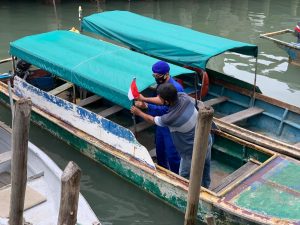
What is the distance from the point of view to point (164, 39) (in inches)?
330

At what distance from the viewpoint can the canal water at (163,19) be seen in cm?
697

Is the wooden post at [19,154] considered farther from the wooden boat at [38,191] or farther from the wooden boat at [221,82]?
the wooden boat at [221,82]

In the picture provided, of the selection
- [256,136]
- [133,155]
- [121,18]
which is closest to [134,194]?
[133,155]

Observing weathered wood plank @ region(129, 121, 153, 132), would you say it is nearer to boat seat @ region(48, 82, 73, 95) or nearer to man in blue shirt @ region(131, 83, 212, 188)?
man in blue shirt @ region(131, 83, 212, 188)

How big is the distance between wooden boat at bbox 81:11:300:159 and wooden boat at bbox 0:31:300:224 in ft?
1.97

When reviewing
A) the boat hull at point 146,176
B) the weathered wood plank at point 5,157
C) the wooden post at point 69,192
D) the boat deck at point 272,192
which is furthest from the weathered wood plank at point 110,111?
the wooden post at point 69,192

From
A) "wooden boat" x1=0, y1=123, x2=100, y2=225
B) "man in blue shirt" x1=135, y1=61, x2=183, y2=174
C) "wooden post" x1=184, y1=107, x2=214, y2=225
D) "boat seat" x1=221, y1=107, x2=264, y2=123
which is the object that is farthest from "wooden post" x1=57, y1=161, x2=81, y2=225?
"boat seat" x1=221, y1=107, x2=264, y2=123

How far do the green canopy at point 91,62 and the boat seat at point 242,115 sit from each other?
1406 mm

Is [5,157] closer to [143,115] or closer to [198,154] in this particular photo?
[143,115]

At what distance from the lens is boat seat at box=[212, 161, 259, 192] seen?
626cm

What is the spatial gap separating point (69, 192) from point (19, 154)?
2.24 feet

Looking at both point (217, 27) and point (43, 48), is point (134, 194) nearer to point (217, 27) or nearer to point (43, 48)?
point (43, 48)

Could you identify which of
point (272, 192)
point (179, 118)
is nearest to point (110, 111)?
point (179, 118)

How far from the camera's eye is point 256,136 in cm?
726
